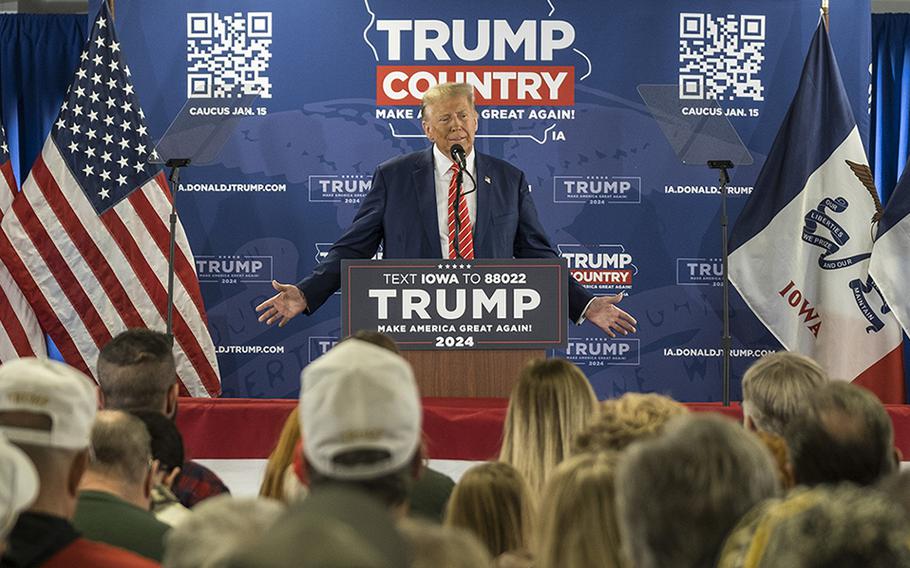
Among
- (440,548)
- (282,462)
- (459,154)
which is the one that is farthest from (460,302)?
(440,548)

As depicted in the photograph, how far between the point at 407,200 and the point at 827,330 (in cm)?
284

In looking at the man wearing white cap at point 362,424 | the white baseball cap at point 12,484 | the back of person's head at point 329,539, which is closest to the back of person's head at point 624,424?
the man wearing white cap at point 362,424

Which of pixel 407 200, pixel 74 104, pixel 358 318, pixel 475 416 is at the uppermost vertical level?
pixel 74 104

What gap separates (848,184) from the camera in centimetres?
727

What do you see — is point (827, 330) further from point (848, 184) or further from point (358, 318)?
point (358, 318)

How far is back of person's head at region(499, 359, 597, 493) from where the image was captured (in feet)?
10.2

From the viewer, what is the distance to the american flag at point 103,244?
23.5 feet

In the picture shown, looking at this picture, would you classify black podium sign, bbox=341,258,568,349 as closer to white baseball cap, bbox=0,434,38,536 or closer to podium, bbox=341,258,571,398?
podium, bbox=341,258,571,398

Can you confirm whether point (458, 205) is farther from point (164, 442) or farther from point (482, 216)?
point (164, 442)

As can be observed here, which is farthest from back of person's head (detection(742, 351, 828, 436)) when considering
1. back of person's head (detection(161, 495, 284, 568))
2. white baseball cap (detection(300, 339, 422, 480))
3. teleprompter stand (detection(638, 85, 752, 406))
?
teleprompter stand (detection(638, 85, 752, 406))

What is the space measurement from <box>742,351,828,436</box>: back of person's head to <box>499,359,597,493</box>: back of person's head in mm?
389

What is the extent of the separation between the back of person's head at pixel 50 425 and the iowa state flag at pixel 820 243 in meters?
5.74

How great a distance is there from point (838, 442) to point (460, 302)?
2818 mm

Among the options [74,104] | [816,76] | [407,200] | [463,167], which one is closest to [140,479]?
[463,167]
